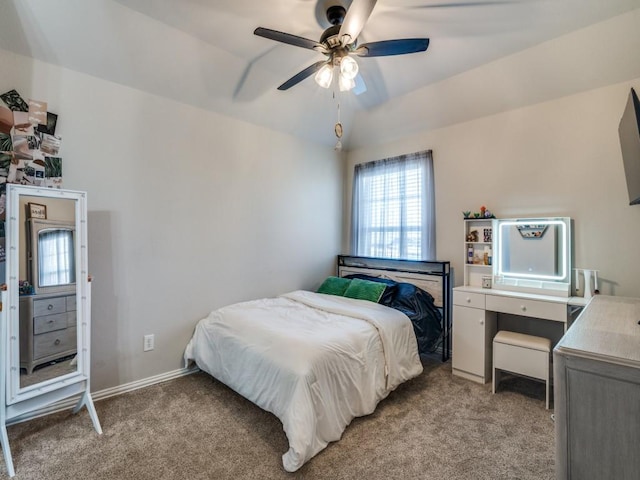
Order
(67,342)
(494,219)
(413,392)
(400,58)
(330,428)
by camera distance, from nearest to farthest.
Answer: (330,428), (67,342), (413,392), (400,58), (494,219)

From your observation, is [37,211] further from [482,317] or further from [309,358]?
[482,317]

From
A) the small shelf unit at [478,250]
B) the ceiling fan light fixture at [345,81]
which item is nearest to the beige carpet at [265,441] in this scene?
the small shelf unit at [478,250]

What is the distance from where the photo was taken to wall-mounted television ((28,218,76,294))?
1.88 meters

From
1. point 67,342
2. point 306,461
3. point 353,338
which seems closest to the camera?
point 306,461

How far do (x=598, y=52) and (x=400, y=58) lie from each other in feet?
4.79

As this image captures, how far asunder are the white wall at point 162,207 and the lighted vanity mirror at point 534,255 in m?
2.26

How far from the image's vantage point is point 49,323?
1.95 meters

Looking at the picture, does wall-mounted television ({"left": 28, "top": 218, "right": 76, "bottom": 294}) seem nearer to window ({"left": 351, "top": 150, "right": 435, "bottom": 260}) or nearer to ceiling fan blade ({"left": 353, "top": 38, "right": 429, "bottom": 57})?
ceiling fan blade ({"left": 353, "top": 38, "right": 429, "bottom": 57})

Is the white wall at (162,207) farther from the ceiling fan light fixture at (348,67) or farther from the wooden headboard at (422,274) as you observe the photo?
the ceiling fan light fixture at (348,67)

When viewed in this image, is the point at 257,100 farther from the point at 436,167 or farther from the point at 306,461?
the point at 306,461

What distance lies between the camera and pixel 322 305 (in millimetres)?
2910

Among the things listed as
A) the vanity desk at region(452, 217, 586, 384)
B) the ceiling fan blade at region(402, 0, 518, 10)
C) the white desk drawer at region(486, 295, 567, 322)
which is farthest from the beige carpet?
the ceiling fan blade at region(402, 0, 518, 10)

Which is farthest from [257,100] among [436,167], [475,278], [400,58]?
[475,278]

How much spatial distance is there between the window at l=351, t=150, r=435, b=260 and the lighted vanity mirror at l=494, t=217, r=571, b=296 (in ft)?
2.34
